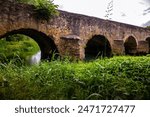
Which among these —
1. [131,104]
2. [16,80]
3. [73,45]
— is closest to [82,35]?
[73,45]

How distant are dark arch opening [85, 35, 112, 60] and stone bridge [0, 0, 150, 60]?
6 cm

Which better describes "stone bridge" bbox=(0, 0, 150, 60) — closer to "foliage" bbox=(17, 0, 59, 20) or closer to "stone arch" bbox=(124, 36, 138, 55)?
"foliage" bbox=(17, 0, 59, 20)

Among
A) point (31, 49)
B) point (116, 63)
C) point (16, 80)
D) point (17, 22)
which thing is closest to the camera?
point (16, 80)

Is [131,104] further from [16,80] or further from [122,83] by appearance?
[16,80]

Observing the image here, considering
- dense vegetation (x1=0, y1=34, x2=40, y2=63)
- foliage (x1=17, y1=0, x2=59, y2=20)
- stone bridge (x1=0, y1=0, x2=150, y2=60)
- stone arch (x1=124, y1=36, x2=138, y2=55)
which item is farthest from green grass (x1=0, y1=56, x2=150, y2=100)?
stone arch (x1=124, y1=36, x2=138, y2=55)

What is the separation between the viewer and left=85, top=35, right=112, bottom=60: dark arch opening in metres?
16.6

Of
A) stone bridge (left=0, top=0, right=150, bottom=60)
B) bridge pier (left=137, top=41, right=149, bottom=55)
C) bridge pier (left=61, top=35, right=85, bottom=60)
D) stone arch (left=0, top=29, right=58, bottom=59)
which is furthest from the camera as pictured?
bridge pier (left=137, top=41, right=149, bottom=55)

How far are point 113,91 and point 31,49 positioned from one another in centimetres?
1723

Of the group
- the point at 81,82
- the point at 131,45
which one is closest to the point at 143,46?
the point at 131,45

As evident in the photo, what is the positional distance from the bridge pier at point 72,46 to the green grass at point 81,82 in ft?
17.9

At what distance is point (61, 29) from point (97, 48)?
6.87m

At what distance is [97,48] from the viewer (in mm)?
18484

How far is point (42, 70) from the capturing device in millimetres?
5762

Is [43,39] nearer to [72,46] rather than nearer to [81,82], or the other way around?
[72,46]
